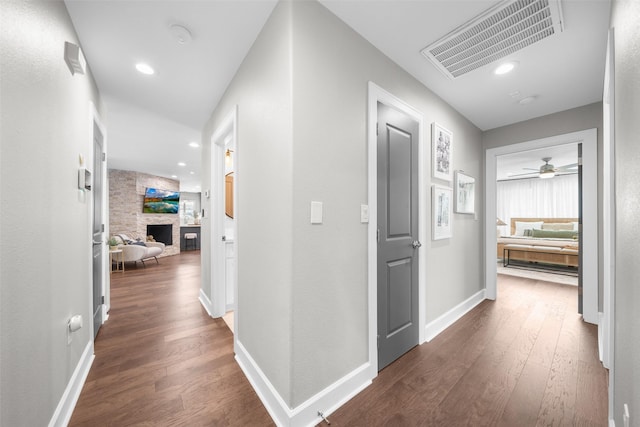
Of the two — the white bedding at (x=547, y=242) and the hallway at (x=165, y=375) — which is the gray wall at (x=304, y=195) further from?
the white bedding at (x=547, y=242)

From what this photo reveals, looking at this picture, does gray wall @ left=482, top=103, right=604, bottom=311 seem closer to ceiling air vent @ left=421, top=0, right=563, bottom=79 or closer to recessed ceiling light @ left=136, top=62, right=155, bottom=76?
ceiling air vent @ left=421, top=0, right=563, bottom=79

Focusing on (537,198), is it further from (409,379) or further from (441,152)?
(409,379)

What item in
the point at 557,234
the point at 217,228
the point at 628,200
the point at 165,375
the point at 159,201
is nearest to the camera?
the point at 628,200

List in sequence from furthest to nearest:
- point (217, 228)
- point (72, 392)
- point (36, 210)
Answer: point (217, 228)
point (72, 392)
point (36, 210)

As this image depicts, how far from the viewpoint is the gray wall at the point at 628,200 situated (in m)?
0.80

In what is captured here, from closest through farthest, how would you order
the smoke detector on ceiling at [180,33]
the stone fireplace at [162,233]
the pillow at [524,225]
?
the smoke detector on ceiling at [180,33]
the pillow at [524,225]
the stone fireplace at [162,233]

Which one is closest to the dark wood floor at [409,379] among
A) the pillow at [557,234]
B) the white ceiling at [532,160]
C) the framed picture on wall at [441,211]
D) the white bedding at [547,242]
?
the framed picture on wall at [441,211]

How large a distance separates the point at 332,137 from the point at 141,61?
1.85m

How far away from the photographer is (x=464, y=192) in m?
2.98

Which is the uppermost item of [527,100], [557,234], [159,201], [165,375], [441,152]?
[527,100]

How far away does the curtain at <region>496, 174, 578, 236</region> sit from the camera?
7.00 metres

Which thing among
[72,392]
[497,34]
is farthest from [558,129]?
[72,392]

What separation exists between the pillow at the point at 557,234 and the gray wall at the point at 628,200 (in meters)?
7.01

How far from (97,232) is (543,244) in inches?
323
